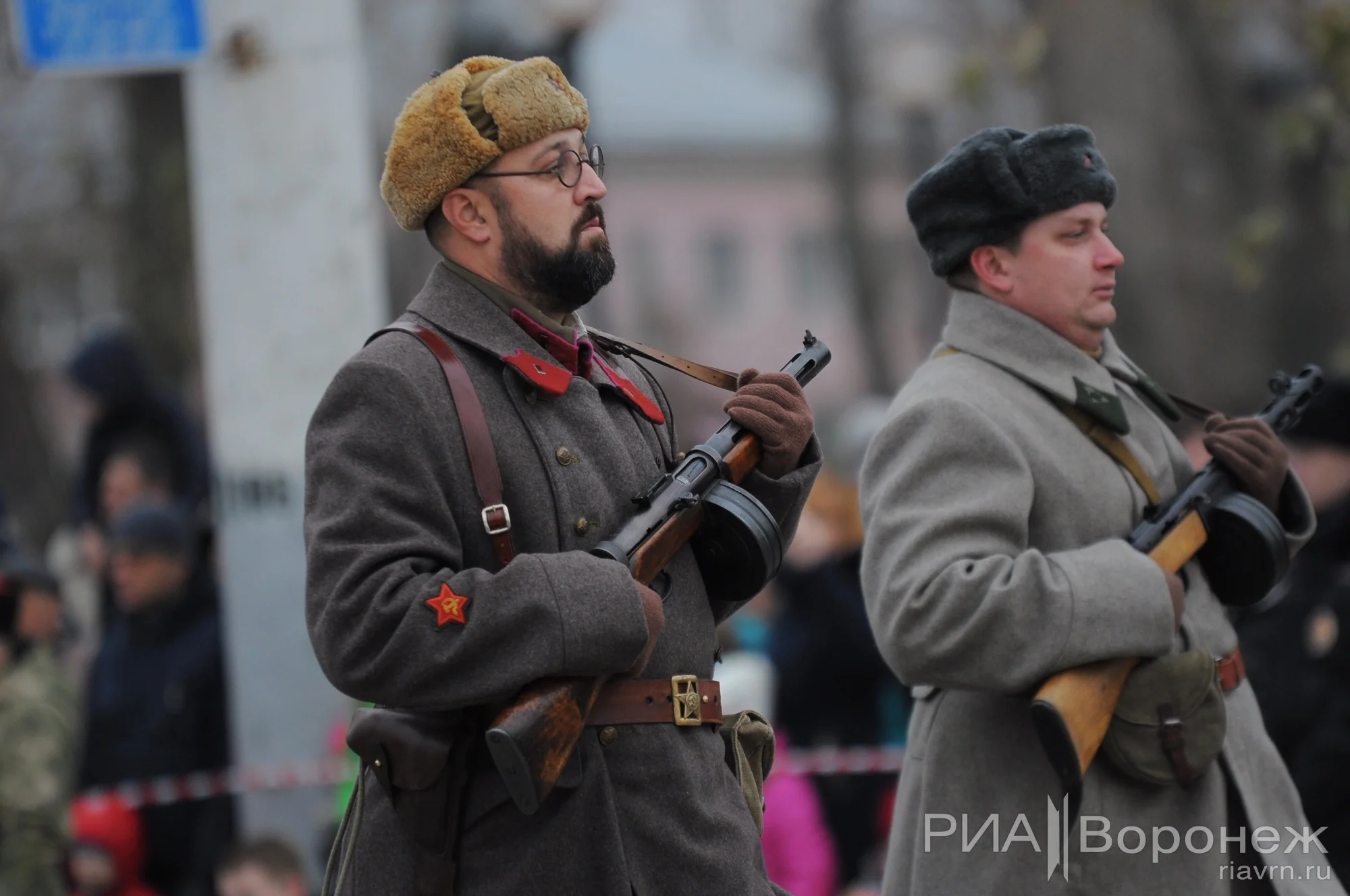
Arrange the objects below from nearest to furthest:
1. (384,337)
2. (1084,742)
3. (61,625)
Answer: (384,337) < (1084,742) < (61,625)

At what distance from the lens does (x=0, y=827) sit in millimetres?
6098

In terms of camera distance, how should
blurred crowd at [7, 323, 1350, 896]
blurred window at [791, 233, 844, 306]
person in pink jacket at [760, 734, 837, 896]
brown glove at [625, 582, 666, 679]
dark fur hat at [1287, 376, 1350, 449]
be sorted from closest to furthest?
brown glove at [625, 582, 666, 679] < blurred crowd at [7, 323, 1350, 896] < dark fur hat at [1287, 376, 1350, 449] < person in pink jacket at [760, 734, 837, 896] < blurred window at [791, 233, 844, 306]

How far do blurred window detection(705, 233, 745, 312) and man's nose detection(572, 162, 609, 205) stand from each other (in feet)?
152

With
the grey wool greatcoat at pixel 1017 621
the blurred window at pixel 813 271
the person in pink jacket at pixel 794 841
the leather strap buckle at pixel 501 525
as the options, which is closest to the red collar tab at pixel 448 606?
the leather strap buckle at pixel 501 525

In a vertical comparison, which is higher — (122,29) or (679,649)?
(122,29)

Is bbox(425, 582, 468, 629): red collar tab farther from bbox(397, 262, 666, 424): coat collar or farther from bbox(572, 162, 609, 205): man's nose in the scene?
bbox(572, 162, 609, 205): man's nose

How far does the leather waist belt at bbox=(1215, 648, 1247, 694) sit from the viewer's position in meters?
4.30

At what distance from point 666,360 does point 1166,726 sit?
1.25 metres

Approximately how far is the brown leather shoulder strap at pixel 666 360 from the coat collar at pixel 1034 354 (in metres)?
0.69

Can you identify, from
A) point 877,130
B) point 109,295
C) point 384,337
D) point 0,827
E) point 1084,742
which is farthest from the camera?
point 877,130

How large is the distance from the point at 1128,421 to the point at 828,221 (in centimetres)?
4631

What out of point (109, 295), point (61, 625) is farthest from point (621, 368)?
point (109, 295)

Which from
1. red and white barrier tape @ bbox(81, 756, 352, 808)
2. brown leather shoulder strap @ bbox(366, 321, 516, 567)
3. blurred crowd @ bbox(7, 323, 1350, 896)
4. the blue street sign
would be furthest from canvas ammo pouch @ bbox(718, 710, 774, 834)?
the blue street sign

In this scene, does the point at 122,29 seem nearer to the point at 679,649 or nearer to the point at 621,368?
the point at 621,368
